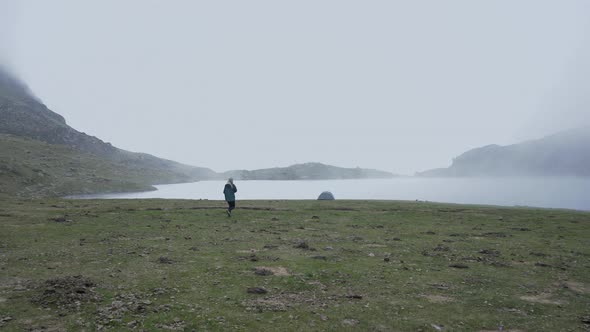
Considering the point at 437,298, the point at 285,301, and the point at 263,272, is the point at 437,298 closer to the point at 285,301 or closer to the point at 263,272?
the point at 285,301

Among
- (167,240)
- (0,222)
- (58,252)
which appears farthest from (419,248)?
(0,222)

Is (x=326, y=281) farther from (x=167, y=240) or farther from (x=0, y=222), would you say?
(x=0, y=222)

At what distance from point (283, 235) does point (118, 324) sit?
16485mm

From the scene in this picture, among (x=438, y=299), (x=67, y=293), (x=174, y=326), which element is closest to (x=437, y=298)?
(x=438, y=299)

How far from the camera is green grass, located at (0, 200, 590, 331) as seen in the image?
10703mm

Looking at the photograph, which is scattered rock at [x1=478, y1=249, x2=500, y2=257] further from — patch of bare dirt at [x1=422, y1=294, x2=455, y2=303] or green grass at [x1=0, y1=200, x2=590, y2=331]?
patch of bare dirt at [x1=422, y1=294, x2=455, y2=303]

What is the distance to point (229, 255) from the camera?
19000 millimetres

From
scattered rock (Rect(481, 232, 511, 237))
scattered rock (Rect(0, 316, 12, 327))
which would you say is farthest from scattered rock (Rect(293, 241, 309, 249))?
scattered rock (Rect(481, 232, 511, 237))

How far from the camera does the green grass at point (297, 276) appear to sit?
10.7 metres

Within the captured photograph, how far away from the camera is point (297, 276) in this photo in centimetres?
1511

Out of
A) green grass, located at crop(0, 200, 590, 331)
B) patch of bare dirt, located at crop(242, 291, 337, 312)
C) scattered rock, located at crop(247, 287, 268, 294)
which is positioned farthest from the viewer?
scattered rock, located at crop(247, 287, 268, 294)

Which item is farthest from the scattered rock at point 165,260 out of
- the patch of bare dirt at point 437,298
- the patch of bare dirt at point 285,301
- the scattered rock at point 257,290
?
the patch of bare dirt at point 437,298

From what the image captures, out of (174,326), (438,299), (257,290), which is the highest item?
(438,299)

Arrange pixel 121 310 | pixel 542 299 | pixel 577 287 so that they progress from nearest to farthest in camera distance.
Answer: pixel 121 310 < pixel 542 299 < pixel 577 287
